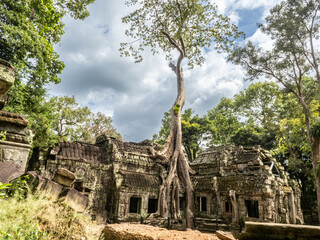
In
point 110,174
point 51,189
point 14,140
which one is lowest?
point 51,189

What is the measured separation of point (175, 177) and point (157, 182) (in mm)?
1311

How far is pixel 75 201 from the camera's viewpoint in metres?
3.86

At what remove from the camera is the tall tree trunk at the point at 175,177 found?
1302cm

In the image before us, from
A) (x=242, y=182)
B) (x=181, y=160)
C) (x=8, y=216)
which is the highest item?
(x=181, y=160)

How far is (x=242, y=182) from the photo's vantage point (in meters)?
13.7

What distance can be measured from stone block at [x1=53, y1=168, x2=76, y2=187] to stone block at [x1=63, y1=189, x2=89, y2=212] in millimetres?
335

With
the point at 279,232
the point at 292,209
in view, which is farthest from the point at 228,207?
the point at 279,232

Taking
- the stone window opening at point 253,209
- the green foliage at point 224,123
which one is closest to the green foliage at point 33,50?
the stone window opening at point 253,209

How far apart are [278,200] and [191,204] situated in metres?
5.56

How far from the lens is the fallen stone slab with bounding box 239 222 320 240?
2.73 m

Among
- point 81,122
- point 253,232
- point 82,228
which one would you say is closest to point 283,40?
point 253,232

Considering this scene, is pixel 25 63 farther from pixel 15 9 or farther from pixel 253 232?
pixel 253 232

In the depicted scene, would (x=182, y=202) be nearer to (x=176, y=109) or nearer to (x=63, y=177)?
(x=176, y=109)

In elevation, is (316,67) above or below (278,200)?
above
